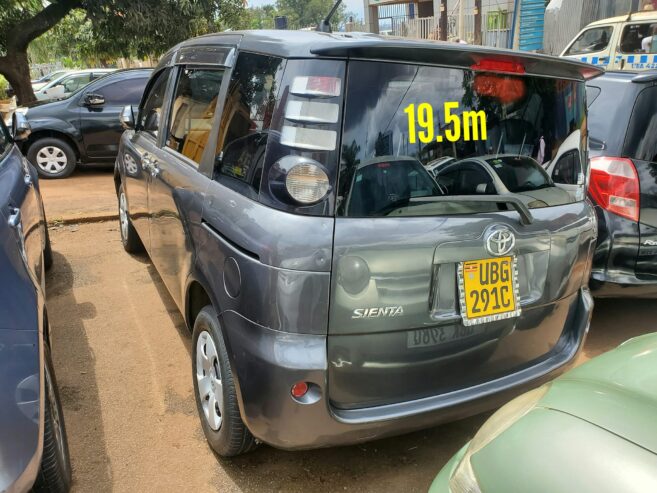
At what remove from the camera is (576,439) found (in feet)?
4.37

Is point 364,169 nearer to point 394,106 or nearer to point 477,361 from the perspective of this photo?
point 394,106

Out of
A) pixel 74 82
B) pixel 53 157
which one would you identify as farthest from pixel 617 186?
pixel 74 82

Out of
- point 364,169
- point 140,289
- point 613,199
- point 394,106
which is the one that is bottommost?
point 140,289

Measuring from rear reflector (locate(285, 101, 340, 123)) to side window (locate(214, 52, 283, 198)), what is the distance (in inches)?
4.6

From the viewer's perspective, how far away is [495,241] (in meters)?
2.13

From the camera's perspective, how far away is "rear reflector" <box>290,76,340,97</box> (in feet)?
6.31

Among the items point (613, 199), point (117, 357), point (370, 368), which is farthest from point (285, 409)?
point (613, 199)

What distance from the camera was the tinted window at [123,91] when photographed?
852 cm

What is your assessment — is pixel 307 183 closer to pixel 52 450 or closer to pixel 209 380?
pixel 209 380

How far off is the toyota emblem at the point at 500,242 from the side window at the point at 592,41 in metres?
10.7

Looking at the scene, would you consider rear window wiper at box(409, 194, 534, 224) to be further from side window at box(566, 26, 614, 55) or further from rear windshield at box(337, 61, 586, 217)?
side window at box(566, 26, 614, 55)

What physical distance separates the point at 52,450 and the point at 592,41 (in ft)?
40.3

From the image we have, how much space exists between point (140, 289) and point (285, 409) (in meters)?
2.84

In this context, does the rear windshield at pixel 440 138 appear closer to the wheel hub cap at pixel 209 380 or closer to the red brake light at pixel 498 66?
the red brake light at pixel 498 66
